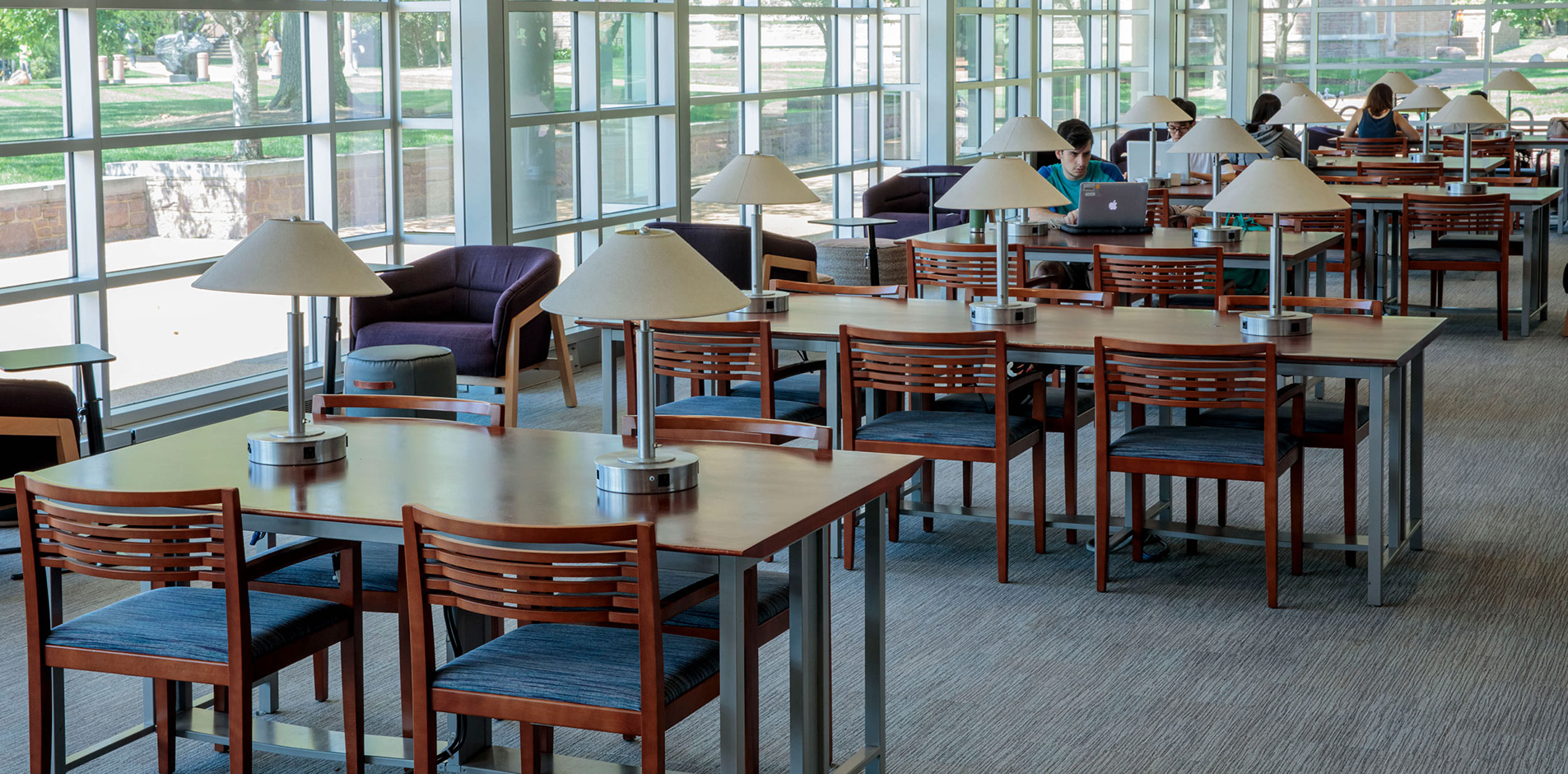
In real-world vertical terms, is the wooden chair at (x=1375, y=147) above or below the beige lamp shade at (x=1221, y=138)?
above

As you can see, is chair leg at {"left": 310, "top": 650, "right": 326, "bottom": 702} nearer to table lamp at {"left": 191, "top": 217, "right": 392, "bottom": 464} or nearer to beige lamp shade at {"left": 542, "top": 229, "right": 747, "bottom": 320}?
table lamp at {"left": 191, "top": 217, "right": 392, "bottom": 464}

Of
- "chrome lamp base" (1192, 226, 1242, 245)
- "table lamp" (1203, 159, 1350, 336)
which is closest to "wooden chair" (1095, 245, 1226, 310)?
"chrome lamp base" (1192, 226, 1242, 245)

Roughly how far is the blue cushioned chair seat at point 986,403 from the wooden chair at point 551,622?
8.61 ft

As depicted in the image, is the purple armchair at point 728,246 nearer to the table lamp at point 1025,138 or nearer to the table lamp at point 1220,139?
the table lamp at point 1025,138

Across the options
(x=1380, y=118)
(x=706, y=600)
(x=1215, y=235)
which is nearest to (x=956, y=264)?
(x=1215, y=235)

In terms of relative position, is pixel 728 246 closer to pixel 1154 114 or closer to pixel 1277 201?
pixel 1154 114

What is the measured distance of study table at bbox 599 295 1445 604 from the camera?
179 inches

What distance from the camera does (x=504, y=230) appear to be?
7.82 meters

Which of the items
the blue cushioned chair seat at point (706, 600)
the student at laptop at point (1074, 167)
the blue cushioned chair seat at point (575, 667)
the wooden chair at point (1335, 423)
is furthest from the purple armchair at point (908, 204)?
the blue cushioned chair seat at point (575, 667)

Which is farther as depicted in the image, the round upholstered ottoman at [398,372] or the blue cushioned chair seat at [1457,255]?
the blue cushioned chair seat at [1457,255]

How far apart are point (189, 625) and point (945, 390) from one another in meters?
2.38

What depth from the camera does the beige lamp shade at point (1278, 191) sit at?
15.2 ft

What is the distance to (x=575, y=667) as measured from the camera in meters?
2.85

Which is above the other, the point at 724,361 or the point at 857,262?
the point at 857,262
